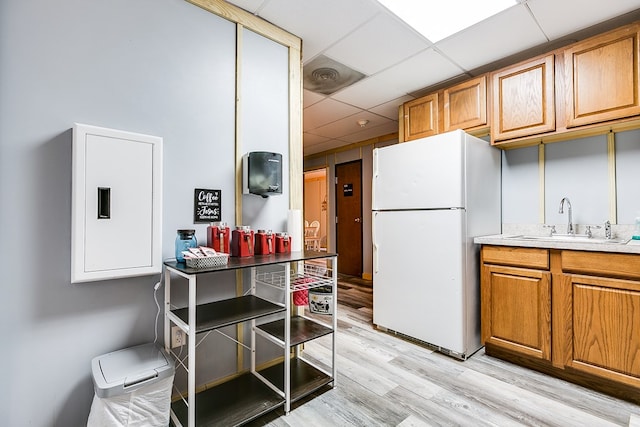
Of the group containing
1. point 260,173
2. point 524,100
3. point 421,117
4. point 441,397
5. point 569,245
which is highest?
point 421,117

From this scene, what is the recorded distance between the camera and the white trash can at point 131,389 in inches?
49.0

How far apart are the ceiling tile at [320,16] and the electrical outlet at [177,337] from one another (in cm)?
211

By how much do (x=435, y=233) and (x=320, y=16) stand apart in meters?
1.88

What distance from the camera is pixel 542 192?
2635 millimetres

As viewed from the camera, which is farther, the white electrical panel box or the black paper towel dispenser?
the black paper towel dispenser

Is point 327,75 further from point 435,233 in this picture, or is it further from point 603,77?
point 603,77

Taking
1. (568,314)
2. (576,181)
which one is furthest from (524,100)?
(568,314)

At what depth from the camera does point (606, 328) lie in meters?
1.87

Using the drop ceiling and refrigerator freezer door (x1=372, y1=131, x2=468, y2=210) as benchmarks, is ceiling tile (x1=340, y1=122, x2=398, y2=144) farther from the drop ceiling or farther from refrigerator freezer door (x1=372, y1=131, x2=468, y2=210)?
refrigerator freezer door (x1=372, y1=131, x2=468, y2=210)

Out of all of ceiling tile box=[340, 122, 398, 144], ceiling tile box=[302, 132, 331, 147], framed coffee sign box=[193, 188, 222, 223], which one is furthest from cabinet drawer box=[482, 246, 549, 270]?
ceiling tile box=[302, 132, 331, 147]

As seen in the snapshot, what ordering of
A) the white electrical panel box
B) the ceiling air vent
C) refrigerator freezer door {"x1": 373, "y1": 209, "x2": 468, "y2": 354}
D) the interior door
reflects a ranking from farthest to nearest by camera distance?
1. the interior door
2. the ceiling air vent
3. refrigerator freezer door {"x1": 373, "y1": 209, "x2": 468, "y2": 354}
4. the white electrical panel box

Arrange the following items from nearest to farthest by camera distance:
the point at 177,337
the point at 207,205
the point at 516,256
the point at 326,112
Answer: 1. the point at 177,337
2. the point at 207,205
3. the point at 516,256
4. the point at 326,112

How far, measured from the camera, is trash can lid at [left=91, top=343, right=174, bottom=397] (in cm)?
124

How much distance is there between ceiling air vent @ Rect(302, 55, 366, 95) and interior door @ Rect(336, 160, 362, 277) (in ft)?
7.92
